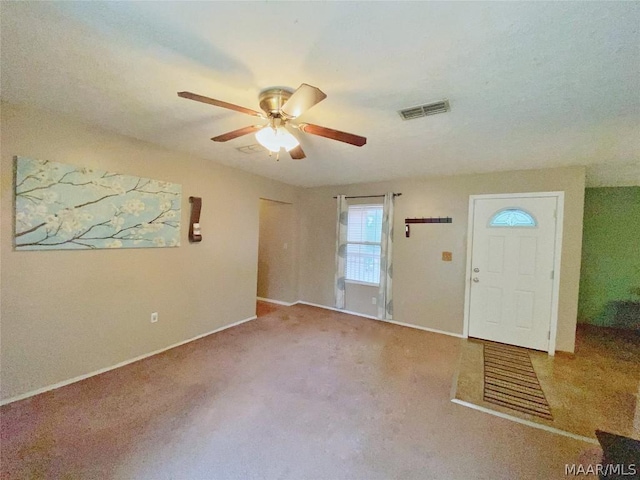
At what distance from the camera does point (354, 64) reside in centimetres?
144

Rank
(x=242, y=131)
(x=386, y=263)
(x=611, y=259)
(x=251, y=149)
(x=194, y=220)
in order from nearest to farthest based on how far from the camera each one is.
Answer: (x=242, y=131) → (x=251, y=149) → (x=194, y=220) → (x=386, y=263) → (x=611, y=259)

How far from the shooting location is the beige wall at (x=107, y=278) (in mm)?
2100

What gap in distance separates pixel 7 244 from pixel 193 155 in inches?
74.2

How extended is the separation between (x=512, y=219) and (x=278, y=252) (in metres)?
3.98

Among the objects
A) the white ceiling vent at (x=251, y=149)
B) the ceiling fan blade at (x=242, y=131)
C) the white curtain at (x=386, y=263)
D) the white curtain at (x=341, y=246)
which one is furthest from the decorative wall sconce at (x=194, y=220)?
the white curtain at (x=386, y=263)

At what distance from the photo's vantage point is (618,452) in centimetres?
113

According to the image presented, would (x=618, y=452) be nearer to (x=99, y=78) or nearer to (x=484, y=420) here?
(x=484, y=420)

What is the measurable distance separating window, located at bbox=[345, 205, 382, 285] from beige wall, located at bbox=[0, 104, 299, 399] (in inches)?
76.9

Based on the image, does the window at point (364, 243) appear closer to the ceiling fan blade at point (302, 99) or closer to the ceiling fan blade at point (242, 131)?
the ceiling fan blade at point (242, 131)

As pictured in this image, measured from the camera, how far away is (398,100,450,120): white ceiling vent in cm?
183

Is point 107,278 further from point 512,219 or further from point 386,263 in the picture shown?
point 512,219

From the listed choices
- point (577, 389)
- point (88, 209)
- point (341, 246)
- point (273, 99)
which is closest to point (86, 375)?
point (88, 209)

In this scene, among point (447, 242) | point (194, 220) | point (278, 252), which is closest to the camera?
point (194, 220)

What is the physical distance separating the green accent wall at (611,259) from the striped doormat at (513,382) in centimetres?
253
